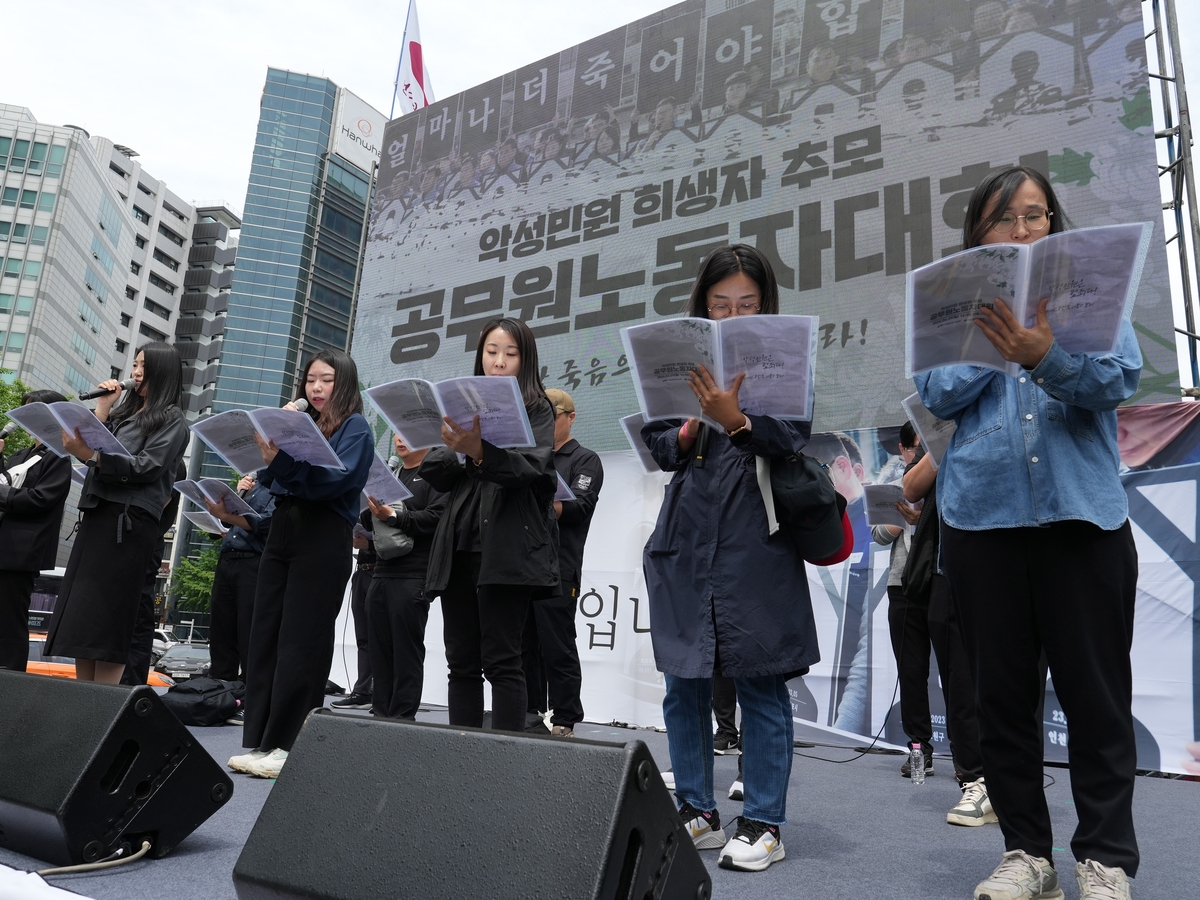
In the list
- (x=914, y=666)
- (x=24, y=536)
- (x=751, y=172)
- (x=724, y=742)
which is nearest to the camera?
(x=24, y=536)

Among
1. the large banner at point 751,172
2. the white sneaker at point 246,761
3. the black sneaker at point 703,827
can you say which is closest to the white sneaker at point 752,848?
the black sneaker at point 703,827

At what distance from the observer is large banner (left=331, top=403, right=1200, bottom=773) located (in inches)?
177

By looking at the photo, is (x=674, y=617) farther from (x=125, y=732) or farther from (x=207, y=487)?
(x=207, y=487)

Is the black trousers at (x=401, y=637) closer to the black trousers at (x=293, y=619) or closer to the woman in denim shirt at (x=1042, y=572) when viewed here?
the black trousers at (x=293, y=619)

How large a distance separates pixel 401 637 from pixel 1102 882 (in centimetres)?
300

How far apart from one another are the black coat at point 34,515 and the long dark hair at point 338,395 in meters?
1.30

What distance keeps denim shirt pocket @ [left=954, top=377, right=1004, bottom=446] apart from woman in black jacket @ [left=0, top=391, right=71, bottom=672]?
3433 millimetres

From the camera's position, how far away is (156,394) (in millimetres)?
3334

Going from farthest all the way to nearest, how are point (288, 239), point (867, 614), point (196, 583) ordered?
point (288, 239), point (196, 583), point (867, 614)

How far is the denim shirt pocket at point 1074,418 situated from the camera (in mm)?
1766

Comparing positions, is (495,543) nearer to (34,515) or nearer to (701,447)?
(701,447)

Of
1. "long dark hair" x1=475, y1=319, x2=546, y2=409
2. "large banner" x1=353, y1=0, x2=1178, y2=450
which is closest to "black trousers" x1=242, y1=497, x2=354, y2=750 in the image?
"long dark hair" x1=475, y1=319, x2=546, y2=409

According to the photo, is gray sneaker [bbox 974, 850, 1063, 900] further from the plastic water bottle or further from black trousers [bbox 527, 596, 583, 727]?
black trousers [bbox 527, 596, 583, 727]

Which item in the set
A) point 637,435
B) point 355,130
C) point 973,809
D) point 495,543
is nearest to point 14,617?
point 495,543
